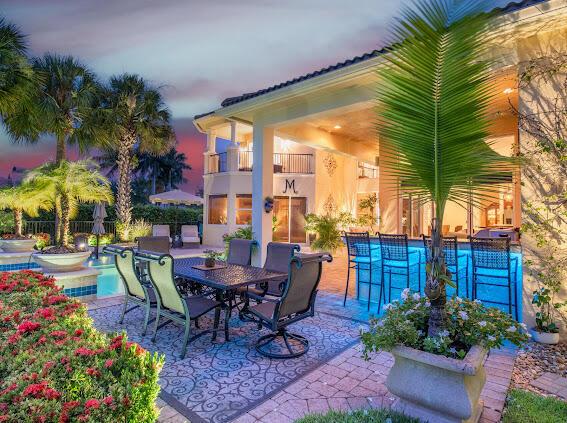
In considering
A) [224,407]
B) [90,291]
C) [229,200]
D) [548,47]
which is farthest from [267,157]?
[229,200]

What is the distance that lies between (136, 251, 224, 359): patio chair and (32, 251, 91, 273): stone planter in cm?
303

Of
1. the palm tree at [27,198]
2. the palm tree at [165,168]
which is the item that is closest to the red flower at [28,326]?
the palm tree at [27,198]

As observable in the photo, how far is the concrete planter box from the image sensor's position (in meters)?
2.20

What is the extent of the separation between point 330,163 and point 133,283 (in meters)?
13.4

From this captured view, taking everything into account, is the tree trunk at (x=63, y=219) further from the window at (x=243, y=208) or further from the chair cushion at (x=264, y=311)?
the window at (x=243, y=208)

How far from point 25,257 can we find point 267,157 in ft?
23.2

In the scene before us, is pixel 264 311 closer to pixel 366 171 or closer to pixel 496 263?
pixel 496 263

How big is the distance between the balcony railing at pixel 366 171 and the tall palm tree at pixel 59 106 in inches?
523

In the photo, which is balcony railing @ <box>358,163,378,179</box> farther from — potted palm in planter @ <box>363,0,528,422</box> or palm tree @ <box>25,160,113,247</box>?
potted palm in planter @ <box>363,0,528,422</box>

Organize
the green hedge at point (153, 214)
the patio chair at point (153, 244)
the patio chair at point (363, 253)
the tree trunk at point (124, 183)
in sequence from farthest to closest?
the green hedge at point (153, 214) < the tree trunk at point (124, 183) < the patio chair at point (153, 244) < the patio chair at point (363, 253)

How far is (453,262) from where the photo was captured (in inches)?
199

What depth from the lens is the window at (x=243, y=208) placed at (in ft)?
53.0

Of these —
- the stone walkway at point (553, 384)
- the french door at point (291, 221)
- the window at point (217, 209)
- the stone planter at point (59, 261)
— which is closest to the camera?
the stone walkway at point (553, 384)

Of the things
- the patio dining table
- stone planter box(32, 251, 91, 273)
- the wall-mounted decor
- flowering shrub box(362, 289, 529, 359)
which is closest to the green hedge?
the wall-mounted decor
